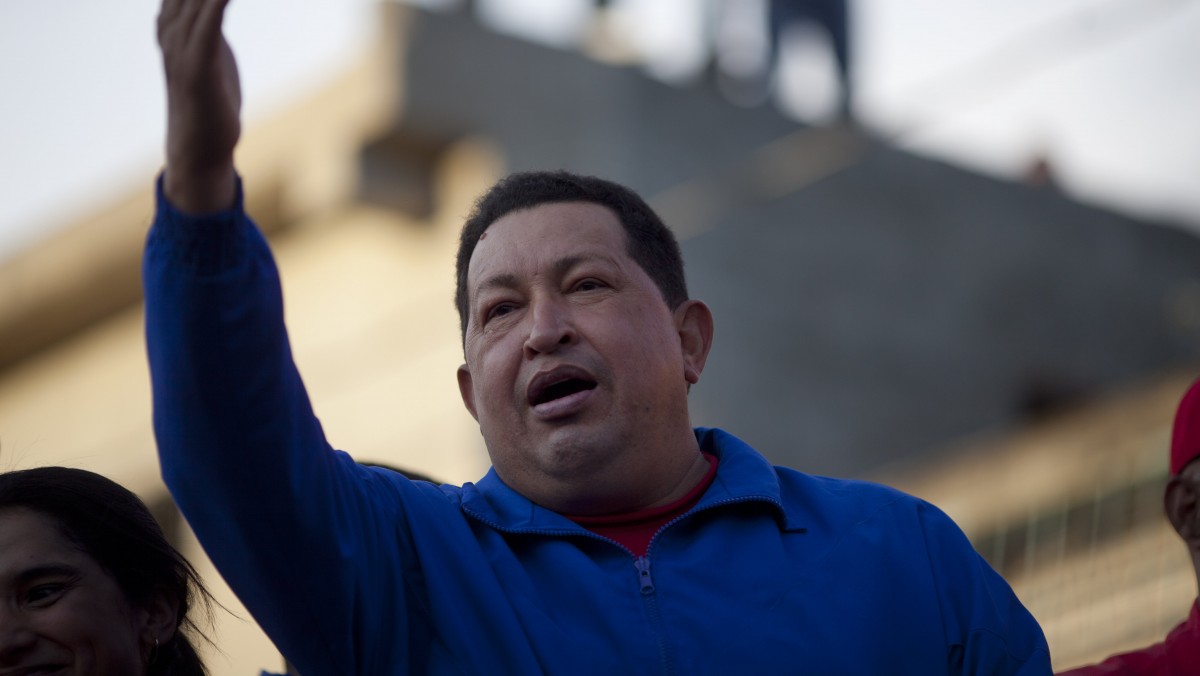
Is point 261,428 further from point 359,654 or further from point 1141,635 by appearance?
point 1141,635

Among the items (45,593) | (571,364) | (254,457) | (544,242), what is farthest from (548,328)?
(45,593)

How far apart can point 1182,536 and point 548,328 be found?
1.51m

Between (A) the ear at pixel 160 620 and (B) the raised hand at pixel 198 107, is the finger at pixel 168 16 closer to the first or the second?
(B) the raised hand at pixel 198 107

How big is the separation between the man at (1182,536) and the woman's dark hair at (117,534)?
1575 millimetres

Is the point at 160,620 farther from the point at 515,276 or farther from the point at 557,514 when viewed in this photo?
the point at 515,276

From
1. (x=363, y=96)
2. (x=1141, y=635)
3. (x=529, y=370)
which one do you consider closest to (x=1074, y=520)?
(x=1141, y=635)

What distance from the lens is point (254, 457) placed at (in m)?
2.70

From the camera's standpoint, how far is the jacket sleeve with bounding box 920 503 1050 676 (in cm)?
308

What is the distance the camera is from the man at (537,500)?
2.63m

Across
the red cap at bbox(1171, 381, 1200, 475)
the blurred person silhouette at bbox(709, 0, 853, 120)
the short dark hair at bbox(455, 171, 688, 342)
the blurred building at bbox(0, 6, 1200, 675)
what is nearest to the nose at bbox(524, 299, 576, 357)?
the short dark hair at bbox(455, 171, 688, 342)

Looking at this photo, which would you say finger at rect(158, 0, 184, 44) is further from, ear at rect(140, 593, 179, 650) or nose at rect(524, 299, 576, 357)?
ear at rect(140, 593, 179, 650)

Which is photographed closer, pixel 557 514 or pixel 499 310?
pixel 557 514

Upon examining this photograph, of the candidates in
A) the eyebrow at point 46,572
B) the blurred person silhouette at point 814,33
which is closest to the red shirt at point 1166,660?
the eyebrow at point 46,572

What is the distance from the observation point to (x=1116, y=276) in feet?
61.6
